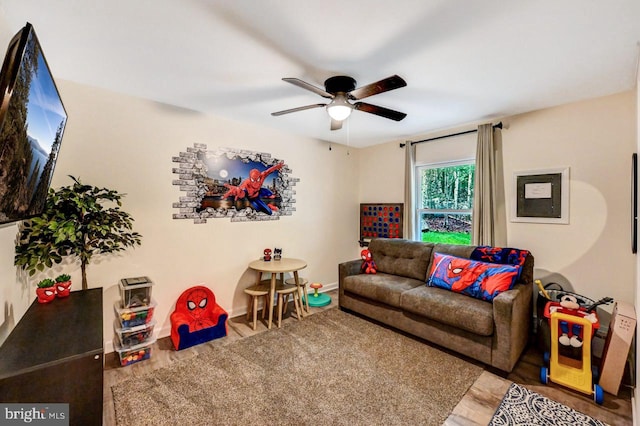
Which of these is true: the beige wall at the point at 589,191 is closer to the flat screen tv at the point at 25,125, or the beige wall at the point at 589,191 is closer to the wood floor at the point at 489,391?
the wood floor at the point at 489,391

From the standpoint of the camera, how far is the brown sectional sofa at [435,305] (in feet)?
7.38

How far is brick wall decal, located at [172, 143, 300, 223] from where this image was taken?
2.96 metres

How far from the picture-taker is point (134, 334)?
240 centimetres

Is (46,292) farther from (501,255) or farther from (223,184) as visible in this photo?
(501,255)

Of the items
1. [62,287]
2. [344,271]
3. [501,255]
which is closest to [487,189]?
[501,255]

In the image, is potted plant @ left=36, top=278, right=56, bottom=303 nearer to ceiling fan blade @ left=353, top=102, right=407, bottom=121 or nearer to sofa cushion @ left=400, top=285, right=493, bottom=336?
ceiling fan blade @ left=353, top=102, right=407, bottom=121

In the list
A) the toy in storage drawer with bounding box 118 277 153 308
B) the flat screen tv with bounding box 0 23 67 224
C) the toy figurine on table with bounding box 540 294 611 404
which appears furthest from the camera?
the toy in storage drawer with bounding box 118 277 153 308

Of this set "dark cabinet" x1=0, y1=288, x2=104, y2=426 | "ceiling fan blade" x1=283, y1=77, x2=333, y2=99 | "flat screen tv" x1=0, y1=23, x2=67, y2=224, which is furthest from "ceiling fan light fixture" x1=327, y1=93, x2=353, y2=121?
"dark cabinet" x1=0, y1=288, x2=104, y2=426

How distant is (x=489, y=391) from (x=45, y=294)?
3.25 meters

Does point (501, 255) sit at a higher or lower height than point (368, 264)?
higher

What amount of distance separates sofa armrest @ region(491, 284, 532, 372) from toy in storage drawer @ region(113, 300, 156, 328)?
2975 mm

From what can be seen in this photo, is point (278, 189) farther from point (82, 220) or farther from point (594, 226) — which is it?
point (594, 226)

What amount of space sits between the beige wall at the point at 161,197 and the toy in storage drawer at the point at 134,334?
14.3 inches

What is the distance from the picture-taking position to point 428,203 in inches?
158
